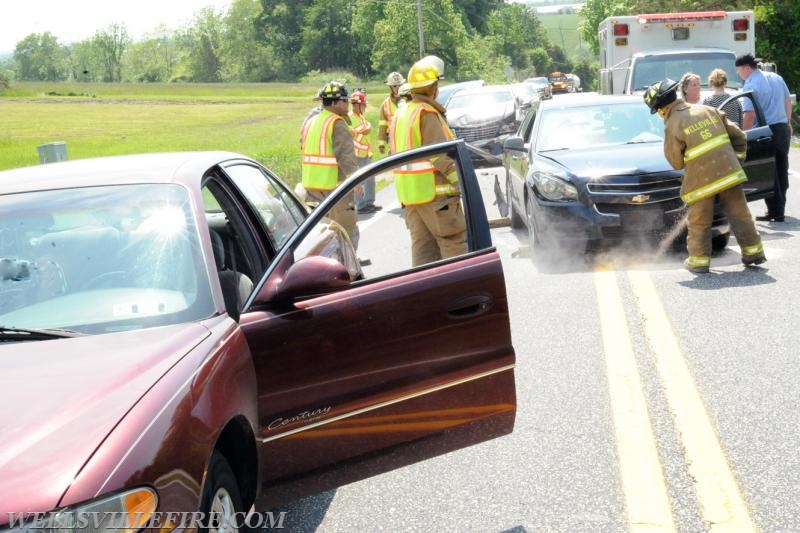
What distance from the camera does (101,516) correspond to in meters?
2.58

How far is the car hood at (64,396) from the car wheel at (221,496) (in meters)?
0.33

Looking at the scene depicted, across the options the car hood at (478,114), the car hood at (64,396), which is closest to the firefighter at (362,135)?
the car hood at (478,114)

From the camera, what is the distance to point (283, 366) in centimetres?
367

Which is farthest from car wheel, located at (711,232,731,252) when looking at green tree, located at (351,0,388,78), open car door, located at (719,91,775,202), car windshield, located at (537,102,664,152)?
green tree, located at (351,0,388,78)

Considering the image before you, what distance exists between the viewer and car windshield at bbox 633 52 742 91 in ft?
58.8

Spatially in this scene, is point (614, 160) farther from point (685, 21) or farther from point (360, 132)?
point (685, 21)

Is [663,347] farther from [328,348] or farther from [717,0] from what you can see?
[717,0]

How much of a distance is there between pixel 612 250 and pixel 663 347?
354cm

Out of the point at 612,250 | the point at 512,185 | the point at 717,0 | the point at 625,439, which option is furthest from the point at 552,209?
the point at 717,0

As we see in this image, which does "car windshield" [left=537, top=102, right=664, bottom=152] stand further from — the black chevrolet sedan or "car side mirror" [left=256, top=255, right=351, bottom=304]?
"car side mirror" [left=256, top=255, right=351, bottom=304]

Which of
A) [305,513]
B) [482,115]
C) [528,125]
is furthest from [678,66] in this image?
[305,513]

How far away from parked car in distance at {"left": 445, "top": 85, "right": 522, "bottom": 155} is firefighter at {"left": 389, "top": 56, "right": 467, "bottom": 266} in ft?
51.8

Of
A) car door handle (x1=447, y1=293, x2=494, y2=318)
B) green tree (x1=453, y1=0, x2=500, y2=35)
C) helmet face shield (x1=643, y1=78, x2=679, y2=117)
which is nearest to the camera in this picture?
car door handle (x1=447, y1=293, x2=494, y2=318)

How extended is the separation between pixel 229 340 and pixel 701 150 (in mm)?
6315
